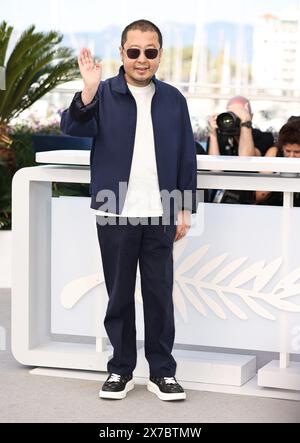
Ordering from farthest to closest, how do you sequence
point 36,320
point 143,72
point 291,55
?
1. point 291,55
2. point 36,320
3. point 143,72

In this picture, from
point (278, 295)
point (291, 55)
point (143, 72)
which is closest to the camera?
point (143, 72)

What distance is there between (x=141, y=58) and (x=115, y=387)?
60.6 inches

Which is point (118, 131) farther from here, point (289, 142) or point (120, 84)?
point (289, 142)

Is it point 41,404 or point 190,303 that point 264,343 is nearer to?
point 190,303

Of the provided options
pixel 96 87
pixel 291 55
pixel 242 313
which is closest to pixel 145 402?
pixel 242 313

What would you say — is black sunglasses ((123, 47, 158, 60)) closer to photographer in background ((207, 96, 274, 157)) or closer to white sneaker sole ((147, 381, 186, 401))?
white sneaker sole ((147, 381, 186, 401))

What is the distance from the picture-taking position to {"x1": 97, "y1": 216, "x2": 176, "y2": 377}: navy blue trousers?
4.99 meters

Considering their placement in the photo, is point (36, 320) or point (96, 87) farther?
point (36, 320)

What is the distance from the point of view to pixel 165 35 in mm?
12039

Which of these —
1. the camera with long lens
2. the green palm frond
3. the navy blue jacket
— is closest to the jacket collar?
the navy blue jacket

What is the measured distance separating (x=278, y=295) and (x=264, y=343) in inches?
10.3

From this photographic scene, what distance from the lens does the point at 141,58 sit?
16.0ft

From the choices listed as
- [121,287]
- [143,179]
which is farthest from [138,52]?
[121,287]
